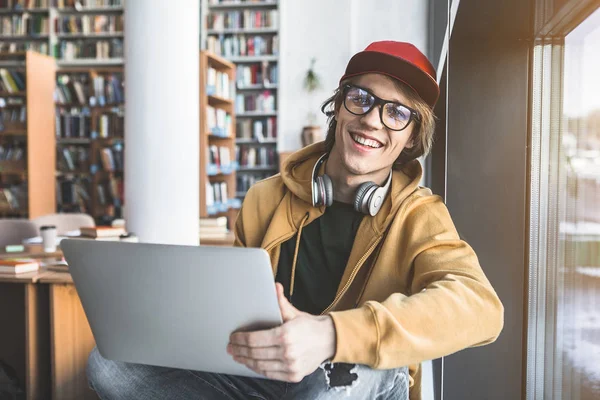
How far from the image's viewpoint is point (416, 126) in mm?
1450

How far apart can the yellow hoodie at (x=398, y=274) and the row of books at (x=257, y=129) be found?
6.29 metres

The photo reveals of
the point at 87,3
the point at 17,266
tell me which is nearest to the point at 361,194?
the point at 17,266

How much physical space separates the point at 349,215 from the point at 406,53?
0.41m

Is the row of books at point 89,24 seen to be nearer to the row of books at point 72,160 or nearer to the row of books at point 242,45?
the row of books at point 242,45

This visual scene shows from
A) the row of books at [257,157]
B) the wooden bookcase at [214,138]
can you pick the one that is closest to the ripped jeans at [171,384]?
the wooden bookcase at [214,138]

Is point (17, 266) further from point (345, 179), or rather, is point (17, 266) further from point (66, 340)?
point (345, 179)

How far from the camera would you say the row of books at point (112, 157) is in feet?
22.4

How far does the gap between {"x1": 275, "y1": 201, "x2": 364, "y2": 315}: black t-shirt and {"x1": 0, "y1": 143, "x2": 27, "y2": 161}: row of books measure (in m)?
6.06

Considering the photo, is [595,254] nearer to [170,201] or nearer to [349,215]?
[349,215]

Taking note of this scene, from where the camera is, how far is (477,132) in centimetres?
151

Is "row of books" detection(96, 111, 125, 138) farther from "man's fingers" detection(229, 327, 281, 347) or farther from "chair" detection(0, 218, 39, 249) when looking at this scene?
"man's fingers" detection(229, 327, 281, 347)

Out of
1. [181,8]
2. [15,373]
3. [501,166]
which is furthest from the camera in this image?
[181,8]

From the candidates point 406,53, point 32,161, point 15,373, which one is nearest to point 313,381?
point 406,53

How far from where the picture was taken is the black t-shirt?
138 cm
